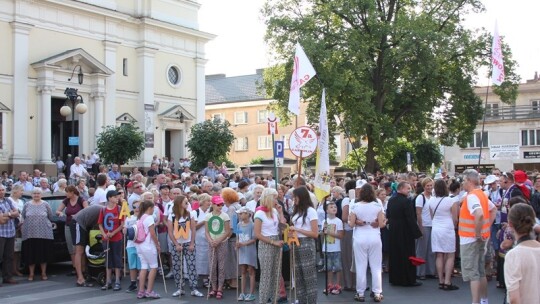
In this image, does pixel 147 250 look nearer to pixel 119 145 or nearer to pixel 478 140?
pixel 119 145

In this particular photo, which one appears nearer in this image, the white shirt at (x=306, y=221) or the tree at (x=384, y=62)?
the white shirt at (x=306, y=221)

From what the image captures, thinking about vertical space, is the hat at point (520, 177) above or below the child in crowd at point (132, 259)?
above

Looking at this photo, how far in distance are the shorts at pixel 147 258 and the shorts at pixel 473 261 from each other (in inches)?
201

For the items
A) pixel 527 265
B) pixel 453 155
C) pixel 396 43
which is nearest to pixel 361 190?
pixel 527 265

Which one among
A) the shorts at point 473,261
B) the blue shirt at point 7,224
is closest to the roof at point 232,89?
the blue shirt at point 7,224

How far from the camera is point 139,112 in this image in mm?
43125

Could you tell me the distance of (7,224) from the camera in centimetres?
1305

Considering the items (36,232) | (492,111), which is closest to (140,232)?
(36,232)

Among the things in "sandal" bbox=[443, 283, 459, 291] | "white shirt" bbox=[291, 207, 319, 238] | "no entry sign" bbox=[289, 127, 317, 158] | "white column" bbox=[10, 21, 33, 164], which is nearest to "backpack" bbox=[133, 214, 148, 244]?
"white shirt" bbox=[291, 207, 319, 238]

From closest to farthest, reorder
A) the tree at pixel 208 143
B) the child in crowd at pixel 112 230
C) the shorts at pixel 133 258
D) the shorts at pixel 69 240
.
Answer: the shorts at pixel 133 258, the child in crowd at pixel 112 230, the shorts at pixel 69 240, the tree at pixel 208 143

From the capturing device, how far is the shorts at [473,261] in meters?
9.52

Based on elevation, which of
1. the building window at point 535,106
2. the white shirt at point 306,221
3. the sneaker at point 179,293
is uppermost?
the building window at point 535,106

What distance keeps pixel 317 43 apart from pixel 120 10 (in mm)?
14848

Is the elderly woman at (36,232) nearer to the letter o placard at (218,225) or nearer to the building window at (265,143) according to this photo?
the letter o placard at (218,225)
